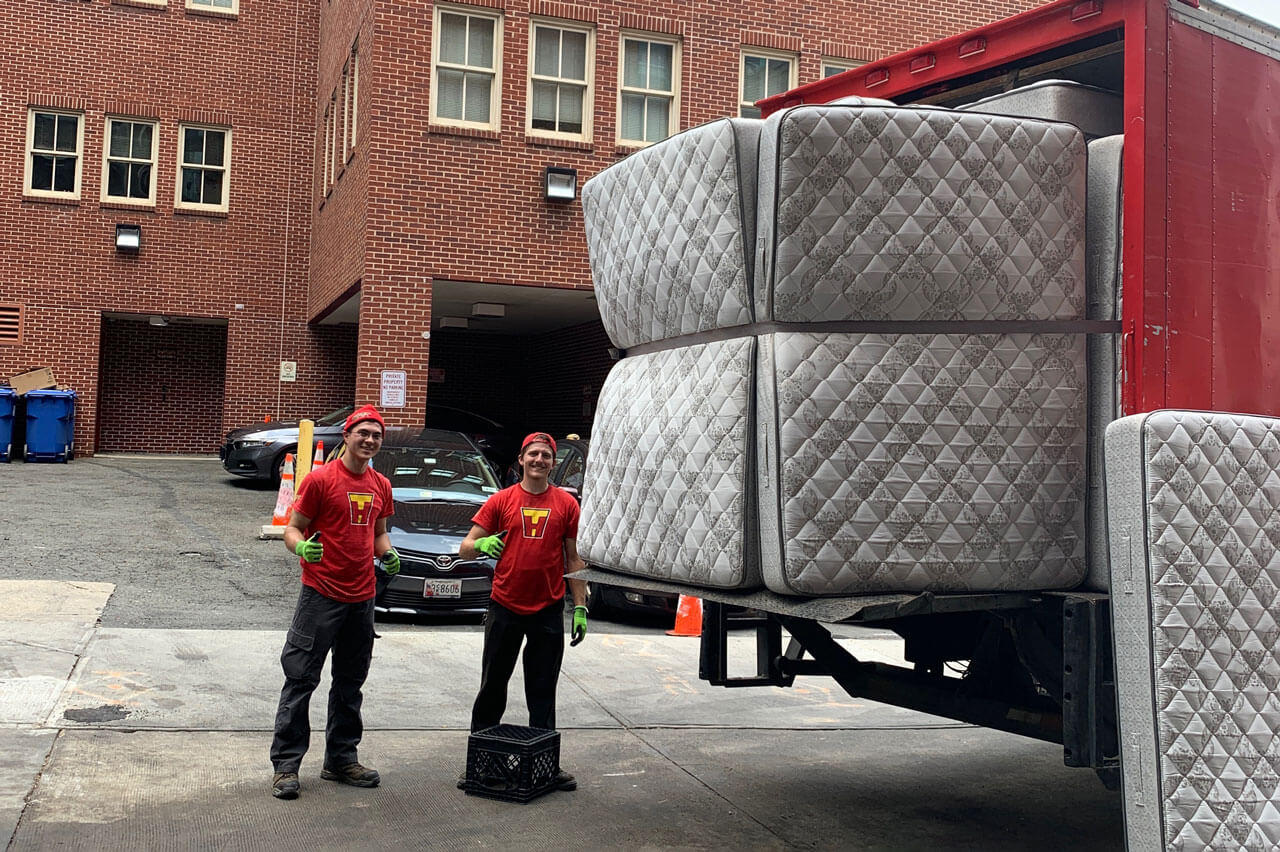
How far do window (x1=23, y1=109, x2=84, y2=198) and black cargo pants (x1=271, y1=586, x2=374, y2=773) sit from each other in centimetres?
2049

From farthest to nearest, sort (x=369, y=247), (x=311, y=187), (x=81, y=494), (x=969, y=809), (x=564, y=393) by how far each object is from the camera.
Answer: (x=311, y=187), (x=564, y=393), (x=81, y=494), (x=369, y=247), (x=969, y=809)

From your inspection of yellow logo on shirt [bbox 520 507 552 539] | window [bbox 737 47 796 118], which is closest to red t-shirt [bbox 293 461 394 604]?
yellow logo on shirt [bbox 520 507 552 539]

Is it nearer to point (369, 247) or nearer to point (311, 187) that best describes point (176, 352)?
point (311, 187)

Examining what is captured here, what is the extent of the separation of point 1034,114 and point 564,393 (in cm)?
A: 1924

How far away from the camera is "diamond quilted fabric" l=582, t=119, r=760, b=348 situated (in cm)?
430

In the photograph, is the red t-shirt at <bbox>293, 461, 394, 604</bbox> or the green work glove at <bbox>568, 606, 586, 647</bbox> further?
the green work glove at <bbox>568, 606, 586, 647</bbox>

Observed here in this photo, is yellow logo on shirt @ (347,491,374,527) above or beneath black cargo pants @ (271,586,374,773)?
above

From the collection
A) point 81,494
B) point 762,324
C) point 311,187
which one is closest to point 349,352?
point 311,187

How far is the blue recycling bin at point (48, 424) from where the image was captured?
2242 centimetres

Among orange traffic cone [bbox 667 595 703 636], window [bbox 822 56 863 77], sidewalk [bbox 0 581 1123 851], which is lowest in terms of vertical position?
sidewalk [bbox 0 581 1123 851]

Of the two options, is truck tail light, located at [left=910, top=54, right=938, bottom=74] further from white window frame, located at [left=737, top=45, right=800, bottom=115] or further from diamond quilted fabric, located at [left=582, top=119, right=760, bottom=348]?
white window frame, located at [left=737, top=45, right=800, bottom=115]

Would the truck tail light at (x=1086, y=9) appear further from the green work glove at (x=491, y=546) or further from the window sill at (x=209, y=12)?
the window sill at (x=209, y=12)

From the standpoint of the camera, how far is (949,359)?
4.21m

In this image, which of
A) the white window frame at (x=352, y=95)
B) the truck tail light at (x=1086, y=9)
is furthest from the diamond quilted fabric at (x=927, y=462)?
the white window frame at (x=352, y=95)
